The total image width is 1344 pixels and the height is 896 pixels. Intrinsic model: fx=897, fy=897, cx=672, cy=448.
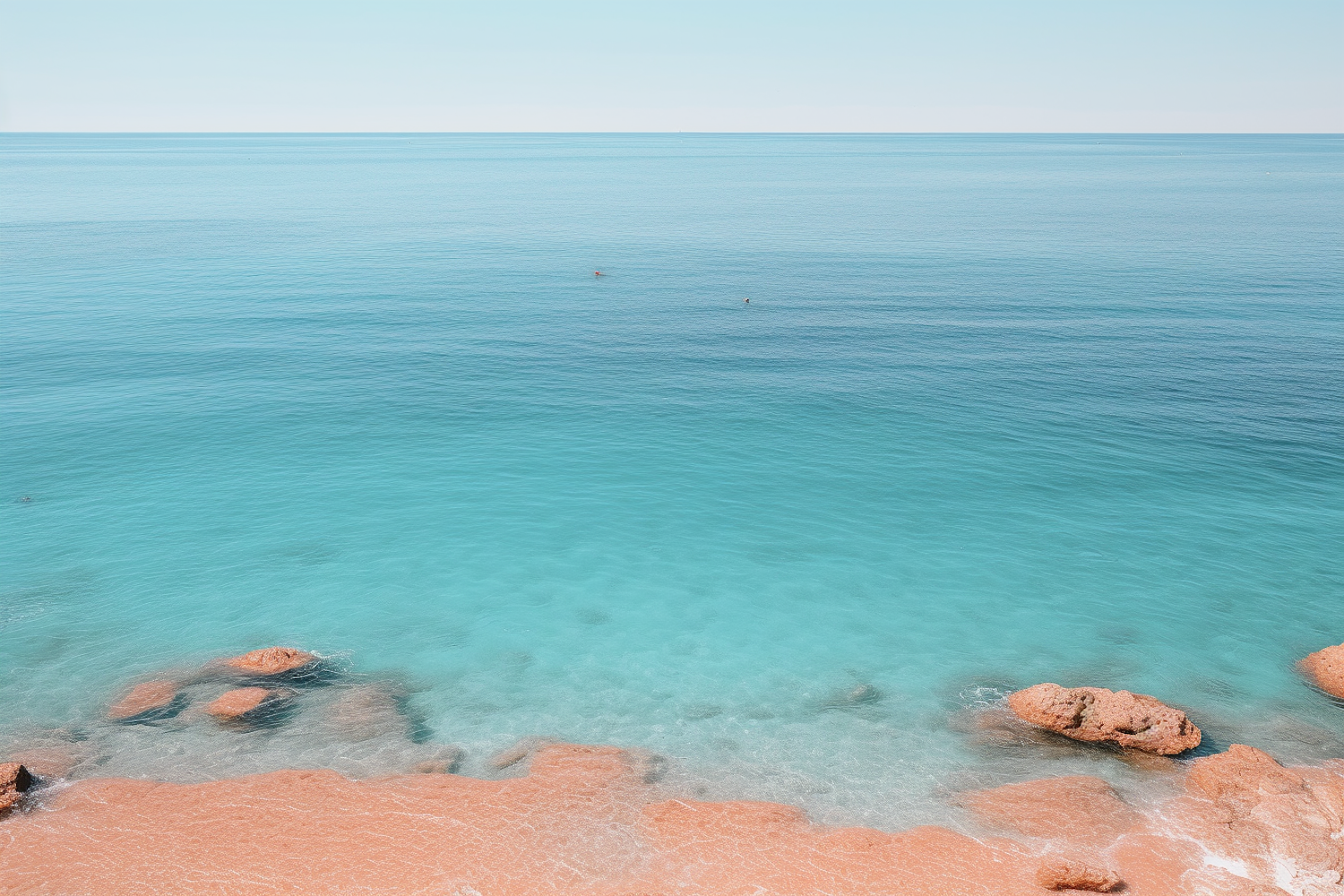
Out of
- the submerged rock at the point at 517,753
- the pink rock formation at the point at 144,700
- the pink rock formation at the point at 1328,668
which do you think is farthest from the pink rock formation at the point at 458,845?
the pink rock formation at the point at 1328,668

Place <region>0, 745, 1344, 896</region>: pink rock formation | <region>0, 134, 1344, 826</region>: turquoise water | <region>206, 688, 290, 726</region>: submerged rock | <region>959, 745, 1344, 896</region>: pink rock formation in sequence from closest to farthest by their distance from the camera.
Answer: <region>959, 745, 1344, 896</region>: pink rock formation
<region>0, 745, 1344, 896</region>: pink rock formation
<region>206, 688, 290, 726</region>: submerged rock
<region>0, 134, 1344, 826</region>: turquoise water

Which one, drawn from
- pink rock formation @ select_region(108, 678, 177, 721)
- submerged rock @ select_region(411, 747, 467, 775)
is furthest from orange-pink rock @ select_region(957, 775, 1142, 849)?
pink rock formation @ select_region(108, 678, 177, 721)

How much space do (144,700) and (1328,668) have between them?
45.4 m

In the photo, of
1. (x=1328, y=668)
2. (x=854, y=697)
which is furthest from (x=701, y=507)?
(x=1328, y=668)

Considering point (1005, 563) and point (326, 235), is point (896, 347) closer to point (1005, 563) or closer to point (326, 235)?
point (1005, 563)

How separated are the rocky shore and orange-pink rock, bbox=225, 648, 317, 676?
21.2 ft

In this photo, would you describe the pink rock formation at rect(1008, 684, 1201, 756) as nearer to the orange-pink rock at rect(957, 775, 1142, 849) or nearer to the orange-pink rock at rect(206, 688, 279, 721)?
the orange-pink rock at rect(957, 775, 1142, 849)

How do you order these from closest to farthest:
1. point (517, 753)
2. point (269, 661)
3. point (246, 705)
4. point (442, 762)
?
point (442, 762), point (517, 753), point (246, 705), point (269, 661)

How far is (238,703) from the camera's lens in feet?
108

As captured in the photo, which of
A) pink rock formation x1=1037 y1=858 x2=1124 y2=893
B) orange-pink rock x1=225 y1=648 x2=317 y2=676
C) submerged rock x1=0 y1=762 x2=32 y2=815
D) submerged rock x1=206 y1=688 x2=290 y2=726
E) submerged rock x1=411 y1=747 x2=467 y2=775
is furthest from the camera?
orange-pink rock x1=225 y1=648 x2=317 y2=676

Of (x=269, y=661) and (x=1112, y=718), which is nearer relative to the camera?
(x=1112, y=718)

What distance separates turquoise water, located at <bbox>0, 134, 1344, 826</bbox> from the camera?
34219mm

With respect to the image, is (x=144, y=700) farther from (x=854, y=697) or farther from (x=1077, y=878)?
(x=1077, y=878)

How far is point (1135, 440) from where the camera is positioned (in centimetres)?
5688
